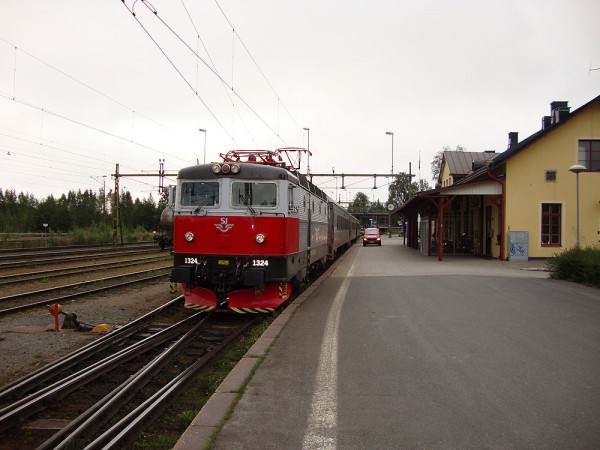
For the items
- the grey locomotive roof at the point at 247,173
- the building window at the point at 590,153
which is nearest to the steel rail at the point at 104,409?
the grey locomotive roof at the point at 247,173

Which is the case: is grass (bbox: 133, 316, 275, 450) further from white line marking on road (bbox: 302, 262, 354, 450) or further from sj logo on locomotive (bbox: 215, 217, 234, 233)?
sj logo on locomotive (bbox: 215, 217, 234, 233)

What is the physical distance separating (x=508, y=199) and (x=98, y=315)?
19.0 meters

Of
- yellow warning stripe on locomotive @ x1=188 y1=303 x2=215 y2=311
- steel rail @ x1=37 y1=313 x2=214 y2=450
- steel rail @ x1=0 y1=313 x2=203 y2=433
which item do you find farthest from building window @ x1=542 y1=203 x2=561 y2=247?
steel rail @ x1=37 y1=313 x2=214 y2=450

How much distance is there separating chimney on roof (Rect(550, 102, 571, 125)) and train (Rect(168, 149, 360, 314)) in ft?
70.2

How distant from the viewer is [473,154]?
3903cm

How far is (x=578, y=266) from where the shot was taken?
13203mm

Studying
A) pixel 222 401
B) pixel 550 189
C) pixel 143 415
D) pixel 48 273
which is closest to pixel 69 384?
pixel 143 415

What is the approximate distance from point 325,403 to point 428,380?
132 centimetres

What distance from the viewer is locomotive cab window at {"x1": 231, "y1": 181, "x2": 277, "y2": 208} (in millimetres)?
9750

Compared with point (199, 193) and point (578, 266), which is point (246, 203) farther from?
point (578, 266)

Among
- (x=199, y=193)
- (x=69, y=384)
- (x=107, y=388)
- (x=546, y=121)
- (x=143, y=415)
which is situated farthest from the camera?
(x=546, y=121)

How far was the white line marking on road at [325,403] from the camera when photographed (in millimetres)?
3782

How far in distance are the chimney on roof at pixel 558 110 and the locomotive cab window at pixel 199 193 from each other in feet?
73.5

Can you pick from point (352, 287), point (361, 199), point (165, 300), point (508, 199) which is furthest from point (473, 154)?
point (361, 199)
